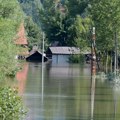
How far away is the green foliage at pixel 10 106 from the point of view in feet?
78.0

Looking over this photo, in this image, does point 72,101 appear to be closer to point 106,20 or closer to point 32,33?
point 106,20

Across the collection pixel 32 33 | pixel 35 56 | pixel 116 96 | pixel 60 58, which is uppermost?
pixel 32 33

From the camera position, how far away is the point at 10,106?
24.2 m

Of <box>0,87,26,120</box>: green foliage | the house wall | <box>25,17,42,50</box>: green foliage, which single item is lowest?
the house wall

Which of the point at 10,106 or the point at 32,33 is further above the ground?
the point at 32,33

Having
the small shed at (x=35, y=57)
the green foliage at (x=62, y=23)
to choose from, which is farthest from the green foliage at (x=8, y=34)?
the green foliage at (x=62, y=23)

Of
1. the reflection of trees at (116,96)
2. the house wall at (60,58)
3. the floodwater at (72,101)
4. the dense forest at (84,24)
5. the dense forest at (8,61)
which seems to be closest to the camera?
the dense forest at (8,61)

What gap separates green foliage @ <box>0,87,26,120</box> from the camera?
23.8 meters

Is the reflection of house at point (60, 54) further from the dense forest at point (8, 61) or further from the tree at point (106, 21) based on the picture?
the dense forest at point (8, 61)

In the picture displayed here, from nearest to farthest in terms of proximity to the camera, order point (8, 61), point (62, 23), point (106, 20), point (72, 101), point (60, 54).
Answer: point (72, 101), point (8, 61), point (106, 20), point (60, 54), point (62, 23)

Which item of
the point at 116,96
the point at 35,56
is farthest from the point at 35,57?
the point at 116,96

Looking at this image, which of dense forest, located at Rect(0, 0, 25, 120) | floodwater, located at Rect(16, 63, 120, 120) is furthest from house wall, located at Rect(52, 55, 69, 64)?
floodwater, located at Rect(16, 63, 120, 120)

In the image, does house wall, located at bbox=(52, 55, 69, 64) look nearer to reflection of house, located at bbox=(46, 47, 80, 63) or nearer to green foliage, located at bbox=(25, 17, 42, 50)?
reflection of house, located at bbox=(46, 47, 80, 63)

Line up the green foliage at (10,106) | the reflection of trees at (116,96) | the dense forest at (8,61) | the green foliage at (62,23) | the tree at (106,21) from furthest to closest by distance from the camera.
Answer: the green foliage at (62,23) → the tree at (106,21) → the reflection of trees at (116,96) → the dense forest at (8,61) → the green foliage at (10,106)
